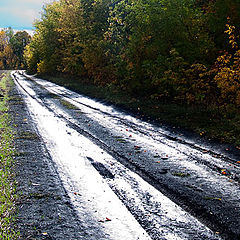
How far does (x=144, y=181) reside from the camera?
475cm

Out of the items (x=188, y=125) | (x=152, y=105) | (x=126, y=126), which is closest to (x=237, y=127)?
(x=188, y=125)

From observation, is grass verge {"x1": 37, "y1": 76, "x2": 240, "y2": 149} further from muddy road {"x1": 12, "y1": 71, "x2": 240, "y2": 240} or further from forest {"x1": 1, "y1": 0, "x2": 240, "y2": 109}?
muddy road {"x1": 12, "y1": 71, "x2": 240, "y2": 240}

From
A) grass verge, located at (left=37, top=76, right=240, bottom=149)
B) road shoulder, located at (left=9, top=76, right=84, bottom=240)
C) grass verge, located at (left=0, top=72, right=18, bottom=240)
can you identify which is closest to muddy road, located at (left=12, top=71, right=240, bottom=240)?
road shoulder, located at (left=9, top=76, right=84, bottom=240)

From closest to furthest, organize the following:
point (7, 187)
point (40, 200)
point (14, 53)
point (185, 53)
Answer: point (40, 200) < point (7, 187) < point (185, 53) < point (14, 53)

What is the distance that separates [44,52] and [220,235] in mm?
37974

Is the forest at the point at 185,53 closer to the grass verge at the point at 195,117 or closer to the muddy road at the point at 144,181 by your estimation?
the grass verge at the point at 195,117

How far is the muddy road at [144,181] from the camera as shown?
3.42m

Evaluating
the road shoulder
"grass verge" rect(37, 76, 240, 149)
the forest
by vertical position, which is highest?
the forest

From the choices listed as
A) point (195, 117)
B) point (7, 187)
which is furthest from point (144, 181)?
point (195, 117)

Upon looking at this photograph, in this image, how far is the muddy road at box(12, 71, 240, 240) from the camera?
3.42 metres

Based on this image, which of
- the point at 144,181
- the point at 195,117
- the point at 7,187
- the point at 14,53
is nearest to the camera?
the point at 7,187

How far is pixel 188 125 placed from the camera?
870cm

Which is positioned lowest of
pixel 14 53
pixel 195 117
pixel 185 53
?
pixel 195 117

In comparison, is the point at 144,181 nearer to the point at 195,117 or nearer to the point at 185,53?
the point at 195,117
